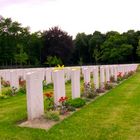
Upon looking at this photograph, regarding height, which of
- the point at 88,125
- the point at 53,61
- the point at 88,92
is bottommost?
the point at 88,125

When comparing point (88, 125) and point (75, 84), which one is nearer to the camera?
point (88, 125)

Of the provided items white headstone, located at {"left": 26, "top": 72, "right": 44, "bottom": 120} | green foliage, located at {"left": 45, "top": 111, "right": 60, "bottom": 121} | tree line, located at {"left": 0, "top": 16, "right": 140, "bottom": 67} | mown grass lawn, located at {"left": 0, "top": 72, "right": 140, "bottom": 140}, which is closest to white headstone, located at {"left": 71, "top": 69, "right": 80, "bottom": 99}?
mown grass lawn, located at {"left": 0, "top": 72, "right": 140, "bottom": 140}

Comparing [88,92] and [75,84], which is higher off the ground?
[75,84]

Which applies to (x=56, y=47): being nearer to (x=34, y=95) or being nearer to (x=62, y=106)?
(x=62, y=106)

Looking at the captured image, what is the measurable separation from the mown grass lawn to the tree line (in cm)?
5041

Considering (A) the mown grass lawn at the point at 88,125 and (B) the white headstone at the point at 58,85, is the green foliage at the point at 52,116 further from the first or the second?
(B) the white headstone at the point at 58,85

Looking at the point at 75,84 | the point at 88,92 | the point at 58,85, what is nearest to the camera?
the point at 58,85

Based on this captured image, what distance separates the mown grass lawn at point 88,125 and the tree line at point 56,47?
5041cm

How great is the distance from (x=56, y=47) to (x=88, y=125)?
59.4m

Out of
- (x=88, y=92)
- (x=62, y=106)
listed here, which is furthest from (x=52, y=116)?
(x=88, y=92)

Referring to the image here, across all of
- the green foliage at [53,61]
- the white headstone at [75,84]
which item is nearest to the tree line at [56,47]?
the green foliage at [53,61]

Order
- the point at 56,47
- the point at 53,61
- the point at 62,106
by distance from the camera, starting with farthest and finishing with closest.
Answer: the point at 56,47 < the point at 53,61 < the point at 62,106

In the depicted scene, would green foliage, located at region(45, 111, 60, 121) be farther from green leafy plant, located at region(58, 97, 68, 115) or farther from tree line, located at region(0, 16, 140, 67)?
tree line, located at region(0, 16, 140, 67)

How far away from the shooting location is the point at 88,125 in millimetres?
8734
